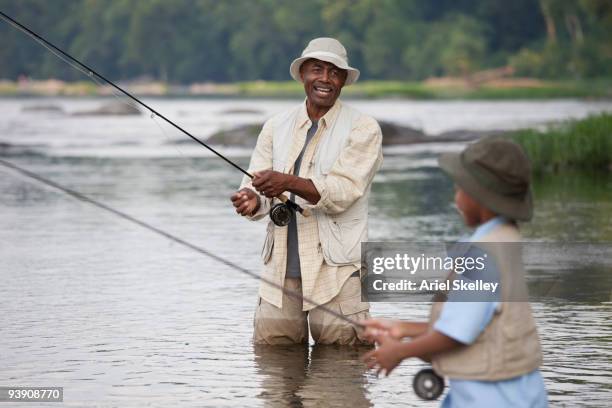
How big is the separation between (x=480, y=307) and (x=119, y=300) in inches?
240

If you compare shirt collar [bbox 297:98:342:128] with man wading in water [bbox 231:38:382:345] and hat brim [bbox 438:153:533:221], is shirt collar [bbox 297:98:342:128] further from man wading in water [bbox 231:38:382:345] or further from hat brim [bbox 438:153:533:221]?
hat brim [bbox 438:153:533:221]

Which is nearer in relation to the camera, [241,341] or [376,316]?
[241,341]

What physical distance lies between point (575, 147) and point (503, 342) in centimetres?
1866

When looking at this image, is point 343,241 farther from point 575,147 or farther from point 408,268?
point 575,147

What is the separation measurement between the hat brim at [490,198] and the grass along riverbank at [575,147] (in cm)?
1799

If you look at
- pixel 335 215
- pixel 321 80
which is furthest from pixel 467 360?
pixel 321 80

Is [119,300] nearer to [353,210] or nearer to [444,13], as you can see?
[353,210]

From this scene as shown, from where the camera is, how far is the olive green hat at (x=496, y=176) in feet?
13.6

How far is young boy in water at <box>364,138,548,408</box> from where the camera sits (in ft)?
13.6

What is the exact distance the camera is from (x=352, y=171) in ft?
23.2

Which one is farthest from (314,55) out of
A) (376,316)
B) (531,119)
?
(531,119)

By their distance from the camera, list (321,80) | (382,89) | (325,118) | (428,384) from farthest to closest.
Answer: (382,89)
(325,118)
(321,80)
(428,384)

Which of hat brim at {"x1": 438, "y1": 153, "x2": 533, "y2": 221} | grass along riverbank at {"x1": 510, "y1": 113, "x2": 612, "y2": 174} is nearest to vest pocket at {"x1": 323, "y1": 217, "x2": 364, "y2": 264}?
hat brim at {"x1": 438, "y1": 153, "x2": 533, "y2": 221}

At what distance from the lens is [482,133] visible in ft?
125
